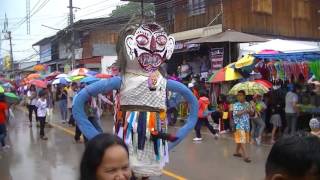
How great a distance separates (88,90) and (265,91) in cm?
877

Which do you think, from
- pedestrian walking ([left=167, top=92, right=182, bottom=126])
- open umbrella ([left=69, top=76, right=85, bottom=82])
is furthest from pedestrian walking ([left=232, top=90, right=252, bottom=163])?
open umbrella ([left=69, top=76, right=85, bottom=82])

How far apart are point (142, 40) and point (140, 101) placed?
577mm

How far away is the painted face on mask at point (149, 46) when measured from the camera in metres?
4.76

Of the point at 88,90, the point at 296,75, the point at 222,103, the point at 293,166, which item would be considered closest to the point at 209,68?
the point at 222,103

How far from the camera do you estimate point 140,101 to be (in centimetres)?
464

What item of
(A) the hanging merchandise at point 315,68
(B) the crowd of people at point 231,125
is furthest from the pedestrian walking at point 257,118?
(A) the hanging merchandise at point 315,68

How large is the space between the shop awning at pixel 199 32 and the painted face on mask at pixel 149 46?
15940 mm

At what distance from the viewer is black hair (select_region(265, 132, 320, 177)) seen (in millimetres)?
1754

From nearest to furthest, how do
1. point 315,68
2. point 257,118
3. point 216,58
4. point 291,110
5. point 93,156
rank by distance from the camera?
point 93,156 < point 315,68 < point 291,110 < point 257,118 < point 216,58

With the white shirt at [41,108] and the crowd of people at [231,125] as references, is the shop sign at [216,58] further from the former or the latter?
the white shirt at [41,108]

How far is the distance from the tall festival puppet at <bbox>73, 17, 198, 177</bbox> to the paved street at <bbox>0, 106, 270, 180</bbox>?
13.9 feet

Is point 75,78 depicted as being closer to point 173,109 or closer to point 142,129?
point 173,109

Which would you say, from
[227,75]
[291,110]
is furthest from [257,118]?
[227,75]

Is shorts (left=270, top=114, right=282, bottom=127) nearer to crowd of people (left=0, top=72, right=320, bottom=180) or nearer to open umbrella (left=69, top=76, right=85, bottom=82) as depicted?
crowd of people (left=0, top=72, right=320, bottom=180)
